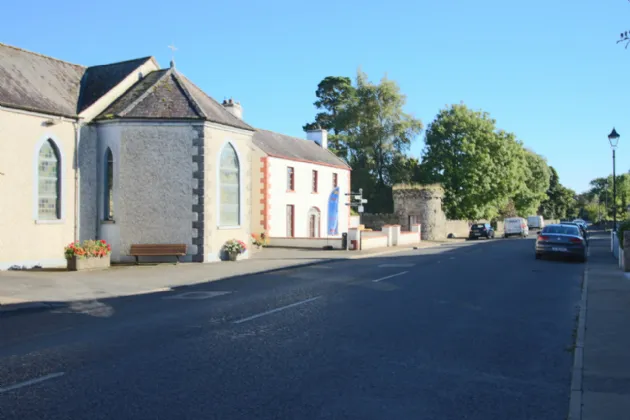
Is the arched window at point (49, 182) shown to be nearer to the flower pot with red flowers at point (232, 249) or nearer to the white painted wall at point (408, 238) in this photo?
the flower pot with red flowers at point (232, 249)

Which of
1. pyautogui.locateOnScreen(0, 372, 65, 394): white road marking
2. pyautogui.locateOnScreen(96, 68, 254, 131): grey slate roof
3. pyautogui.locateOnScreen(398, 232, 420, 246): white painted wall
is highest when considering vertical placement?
pyautogui.locateOnScreen(96, 68, 254, 131): grey slate roof

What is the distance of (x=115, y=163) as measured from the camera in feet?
71.8

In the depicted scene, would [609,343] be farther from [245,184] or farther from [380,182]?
[380,182]

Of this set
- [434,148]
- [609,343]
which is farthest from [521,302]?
[434,148]

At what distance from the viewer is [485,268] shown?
66.0 feet

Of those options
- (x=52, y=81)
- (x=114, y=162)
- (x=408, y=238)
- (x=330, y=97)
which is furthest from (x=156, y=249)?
(x=330, y=97)

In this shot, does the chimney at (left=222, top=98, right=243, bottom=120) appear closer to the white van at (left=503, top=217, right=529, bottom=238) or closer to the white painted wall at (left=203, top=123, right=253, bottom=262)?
the white painted wall at (left=203, top=123, right=253, bottom=262)

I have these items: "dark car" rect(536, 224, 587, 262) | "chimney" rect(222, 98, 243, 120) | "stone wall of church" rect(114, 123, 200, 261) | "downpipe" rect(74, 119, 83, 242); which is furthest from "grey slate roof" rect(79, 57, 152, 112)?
"dark car" rect(536, 224, 587, 262)

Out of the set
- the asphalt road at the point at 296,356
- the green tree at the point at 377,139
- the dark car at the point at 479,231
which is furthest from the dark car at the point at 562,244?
the green tree at the point at 377,139

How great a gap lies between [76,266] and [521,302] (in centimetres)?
→ 1408

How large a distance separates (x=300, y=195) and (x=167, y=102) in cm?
1981

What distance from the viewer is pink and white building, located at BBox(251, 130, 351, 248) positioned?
121 feet

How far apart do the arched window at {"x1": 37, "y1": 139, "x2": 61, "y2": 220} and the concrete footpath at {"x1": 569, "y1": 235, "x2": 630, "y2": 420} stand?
1746 centimetres

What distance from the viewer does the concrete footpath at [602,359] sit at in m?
5.45
